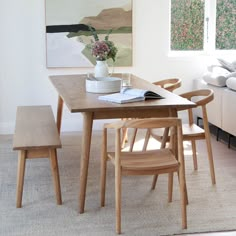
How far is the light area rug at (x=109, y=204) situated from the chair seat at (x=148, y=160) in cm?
40

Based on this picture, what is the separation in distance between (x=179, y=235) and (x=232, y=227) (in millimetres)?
357

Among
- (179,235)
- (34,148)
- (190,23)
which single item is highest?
(190,23)

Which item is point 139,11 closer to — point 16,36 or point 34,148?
point 16,36

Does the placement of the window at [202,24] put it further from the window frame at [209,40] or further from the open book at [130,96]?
the open book at [130,96]

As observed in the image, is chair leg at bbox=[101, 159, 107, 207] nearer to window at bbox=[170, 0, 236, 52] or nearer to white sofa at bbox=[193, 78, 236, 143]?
white sofa at bbox=[193, 78, 236, 143]

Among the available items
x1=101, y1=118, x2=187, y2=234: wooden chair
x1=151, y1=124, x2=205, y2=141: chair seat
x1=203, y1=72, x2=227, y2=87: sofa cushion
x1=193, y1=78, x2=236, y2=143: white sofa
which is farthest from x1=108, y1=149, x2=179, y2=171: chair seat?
x1=203, y1=72, x2=227, y2=87: sofa cushion

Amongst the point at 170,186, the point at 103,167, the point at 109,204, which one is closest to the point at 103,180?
the point at 103,167

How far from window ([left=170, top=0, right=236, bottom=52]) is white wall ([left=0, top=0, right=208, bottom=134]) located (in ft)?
0.59

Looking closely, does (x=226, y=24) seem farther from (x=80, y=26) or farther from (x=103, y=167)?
(x=103, y=167)

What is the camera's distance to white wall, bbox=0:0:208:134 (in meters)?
5.41

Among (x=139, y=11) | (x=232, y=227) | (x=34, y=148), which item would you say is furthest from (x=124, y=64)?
(x=232, y=227)

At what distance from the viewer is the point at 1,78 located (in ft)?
18.0

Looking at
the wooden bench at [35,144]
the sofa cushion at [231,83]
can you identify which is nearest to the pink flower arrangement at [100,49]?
the wooden bench at [35,144]

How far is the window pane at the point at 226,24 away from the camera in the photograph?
19.3ft
